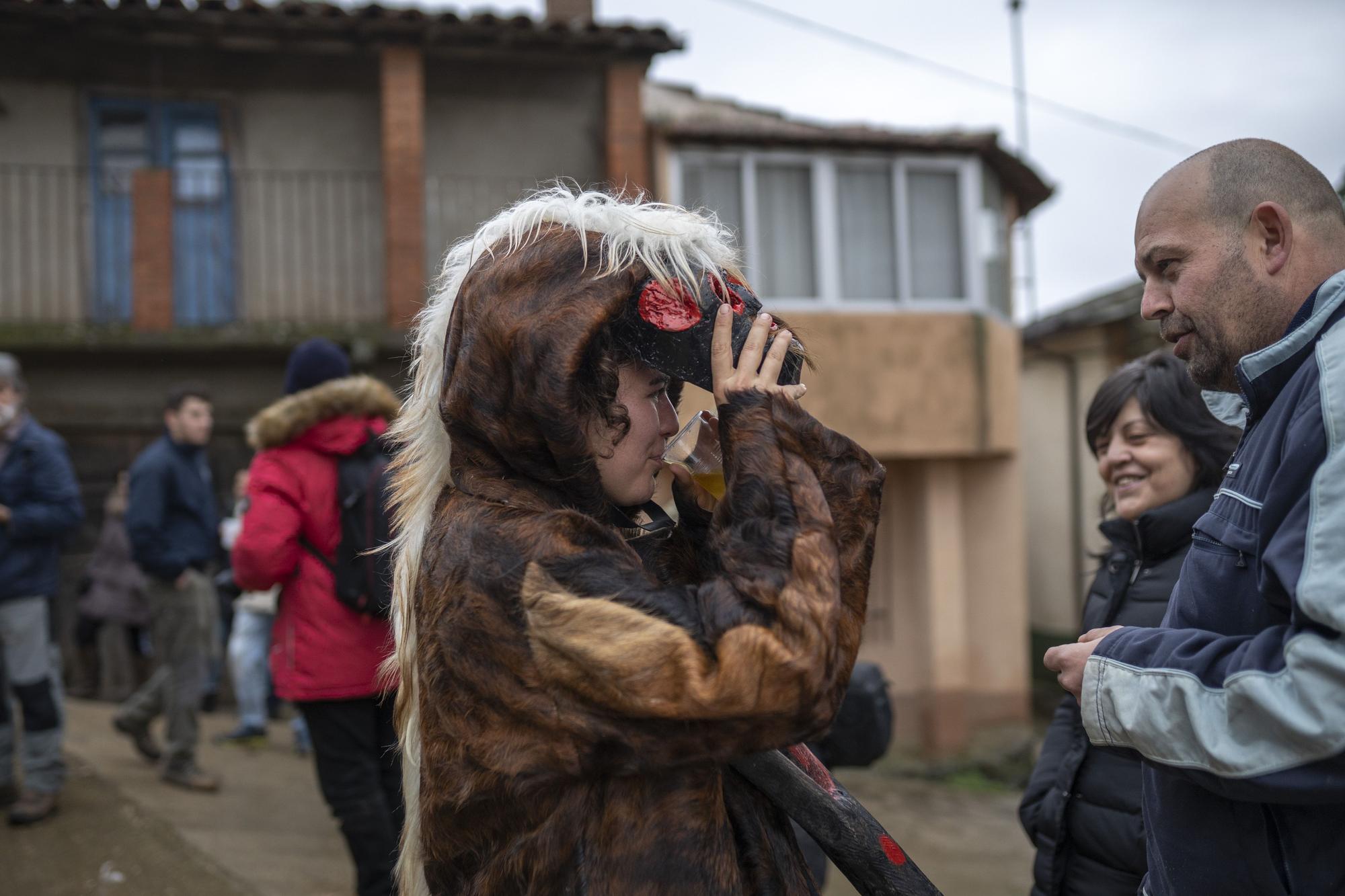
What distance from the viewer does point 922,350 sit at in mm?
11047

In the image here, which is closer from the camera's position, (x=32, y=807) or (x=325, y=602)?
(x=325, y=602)

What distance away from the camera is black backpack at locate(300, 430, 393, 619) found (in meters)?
3.81

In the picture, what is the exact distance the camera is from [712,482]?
190cm

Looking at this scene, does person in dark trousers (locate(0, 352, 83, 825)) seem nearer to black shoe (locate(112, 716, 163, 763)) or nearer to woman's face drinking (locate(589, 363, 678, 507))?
black shoe (locate(112, 716, 163, 763))

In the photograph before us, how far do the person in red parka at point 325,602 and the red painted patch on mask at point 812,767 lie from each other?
6.83 feet

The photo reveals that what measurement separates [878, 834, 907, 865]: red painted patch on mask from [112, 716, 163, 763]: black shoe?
5.45 meters

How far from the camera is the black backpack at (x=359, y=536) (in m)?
3.81

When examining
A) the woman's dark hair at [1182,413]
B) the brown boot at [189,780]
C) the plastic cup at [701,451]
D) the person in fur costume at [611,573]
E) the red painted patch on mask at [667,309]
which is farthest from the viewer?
the brown boot at [189,780]

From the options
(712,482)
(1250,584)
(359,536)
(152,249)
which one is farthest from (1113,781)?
(152,249)

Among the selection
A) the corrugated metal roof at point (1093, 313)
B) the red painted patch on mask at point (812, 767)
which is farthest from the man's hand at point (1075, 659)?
the corrugated metal roof at point (1093, 313)

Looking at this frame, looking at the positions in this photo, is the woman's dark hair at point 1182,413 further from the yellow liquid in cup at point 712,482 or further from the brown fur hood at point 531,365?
the brown fur hood at point 531,365

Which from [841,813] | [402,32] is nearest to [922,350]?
[402,32]

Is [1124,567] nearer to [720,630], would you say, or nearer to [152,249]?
[720,630]

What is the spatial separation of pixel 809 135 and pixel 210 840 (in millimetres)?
8315
